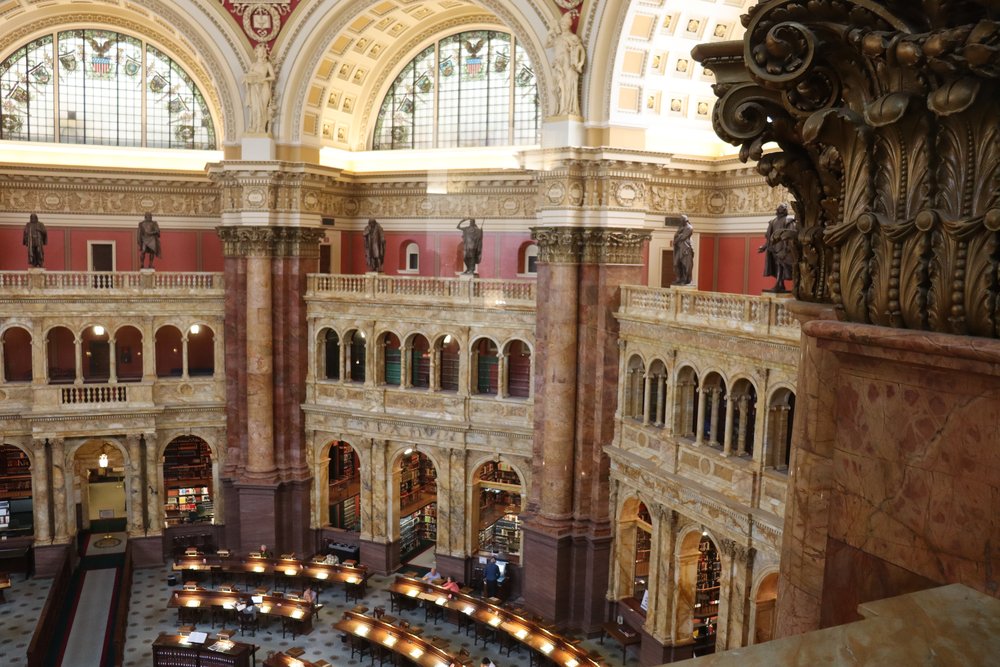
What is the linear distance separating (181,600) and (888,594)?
74.5ft

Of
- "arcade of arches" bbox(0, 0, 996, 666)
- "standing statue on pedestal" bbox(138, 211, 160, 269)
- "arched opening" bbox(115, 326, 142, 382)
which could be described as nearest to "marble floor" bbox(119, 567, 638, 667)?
"arcade of arches" bbox(0, 0, 996, 666)

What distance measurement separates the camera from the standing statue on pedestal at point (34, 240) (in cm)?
2606

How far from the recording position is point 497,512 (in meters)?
29.7

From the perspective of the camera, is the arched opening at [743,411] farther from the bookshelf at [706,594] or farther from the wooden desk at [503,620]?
the wooden desk at [503,620]

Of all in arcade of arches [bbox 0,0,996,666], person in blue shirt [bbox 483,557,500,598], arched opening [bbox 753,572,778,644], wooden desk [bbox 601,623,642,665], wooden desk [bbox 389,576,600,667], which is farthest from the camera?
person in blue shirt [bbox 483,557,500,598]

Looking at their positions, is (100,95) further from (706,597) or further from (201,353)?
(706,597)

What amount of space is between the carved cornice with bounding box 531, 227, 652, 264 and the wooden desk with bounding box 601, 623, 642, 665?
31.3 feet

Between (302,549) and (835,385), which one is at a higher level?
(835,385)

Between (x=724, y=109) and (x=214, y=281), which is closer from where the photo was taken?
(x=724, y=109)

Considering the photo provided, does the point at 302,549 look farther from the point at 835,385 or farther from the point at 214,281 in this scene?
the point at 835,385

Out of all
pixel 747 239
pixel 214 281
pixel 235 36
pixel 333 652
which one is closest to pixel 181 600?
pixel 333 652

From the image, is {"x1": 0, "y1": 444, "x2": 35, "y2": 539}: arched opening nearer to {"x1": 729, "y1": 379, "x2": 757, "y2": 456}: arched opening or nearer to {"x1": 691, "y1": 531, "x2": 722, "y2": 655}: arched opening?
{"x1": 691, "y1": 531, "x2": 722, "y2": 655}: arched opening

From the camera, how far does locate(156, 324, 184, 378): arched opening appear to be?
1171 inches

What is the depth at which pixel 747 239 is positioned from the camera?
23.8 m
